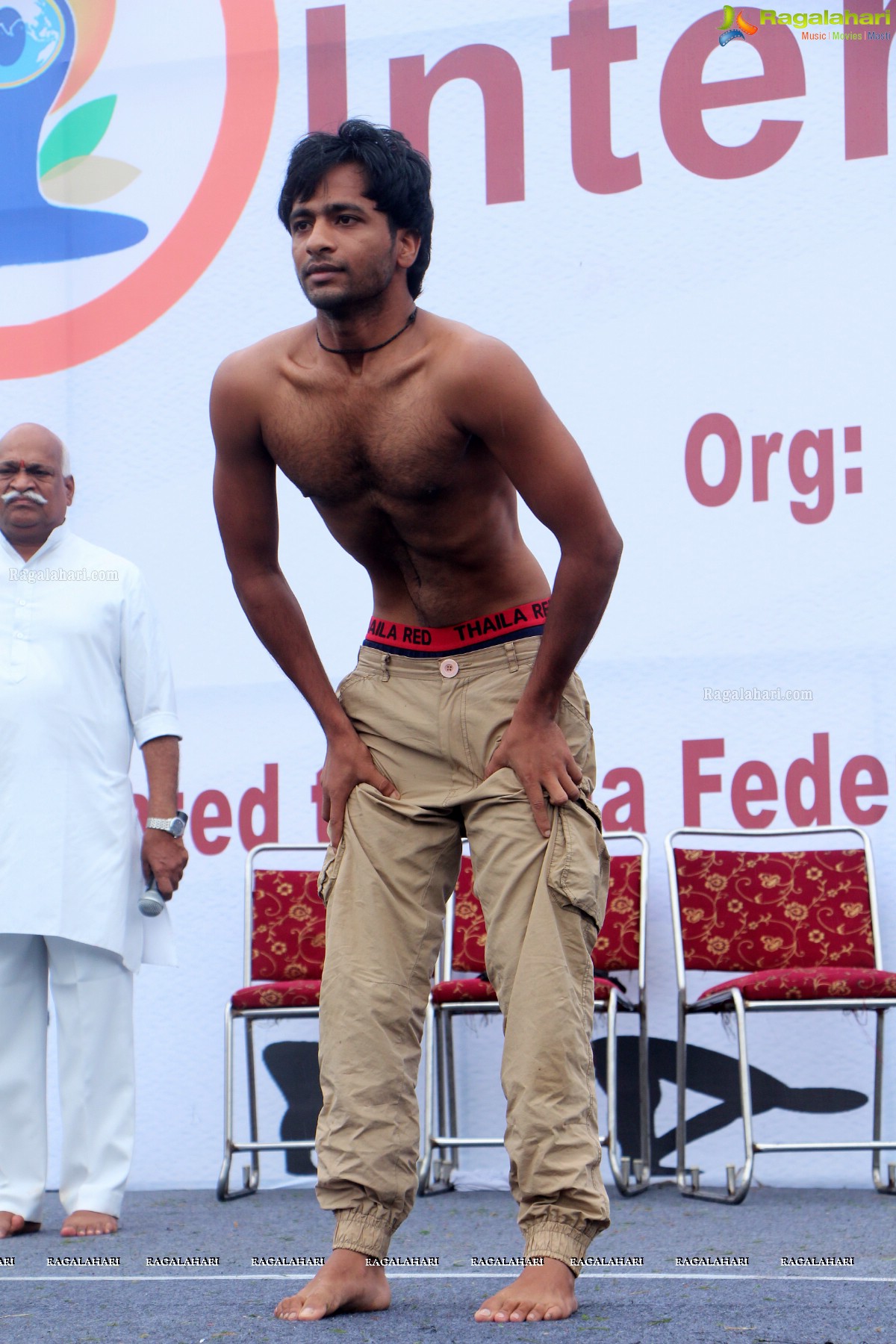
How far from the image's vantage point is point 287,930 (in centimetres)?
405

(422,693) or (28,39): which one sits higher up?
(28,39)

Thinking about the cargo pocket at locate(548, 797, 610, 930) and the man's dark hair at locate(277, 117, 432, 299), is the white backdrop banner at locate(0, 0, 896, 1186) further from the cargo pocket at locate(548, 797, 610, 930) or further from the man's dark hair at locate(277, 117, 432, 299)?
the man's dark hair at locate(277, 117, 432, 299)

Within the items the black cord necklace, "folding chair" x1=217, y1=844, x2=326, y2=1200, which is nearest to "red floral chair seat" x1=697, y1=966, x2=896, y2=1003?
"folding chair" x1=217, y1=844, x2=326, y2=1200

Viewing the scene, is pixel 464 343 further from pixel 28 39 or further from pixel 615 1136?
pixel 28 39

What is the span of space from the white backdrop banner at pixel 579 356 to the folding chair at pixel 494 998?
100 millimetres

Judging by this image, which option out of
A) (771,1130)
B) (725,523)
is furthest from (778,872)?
(725,523)

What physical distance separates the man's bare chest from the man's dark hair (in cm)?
22

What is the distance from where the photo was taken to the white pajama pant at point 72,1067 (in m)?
3.17

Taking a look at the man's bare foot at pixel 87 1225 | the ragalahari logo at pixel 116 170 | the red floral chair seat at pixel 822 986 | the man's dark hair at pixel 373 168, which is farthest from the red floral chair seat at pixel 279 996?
the man's dark hair at pixel 373 168

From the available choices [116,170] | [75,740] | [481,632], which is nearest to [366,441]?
[481,632]

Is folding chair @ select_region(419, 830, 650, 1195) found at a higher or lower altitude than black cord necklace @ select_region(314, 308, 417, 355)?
lower

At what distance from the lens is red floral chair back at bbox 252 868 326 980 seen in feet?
13.3

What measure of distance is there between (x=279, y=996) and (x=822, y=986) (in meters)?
1.25

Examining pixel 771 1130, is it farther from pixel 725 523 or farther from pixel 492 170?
pixel 492 170
